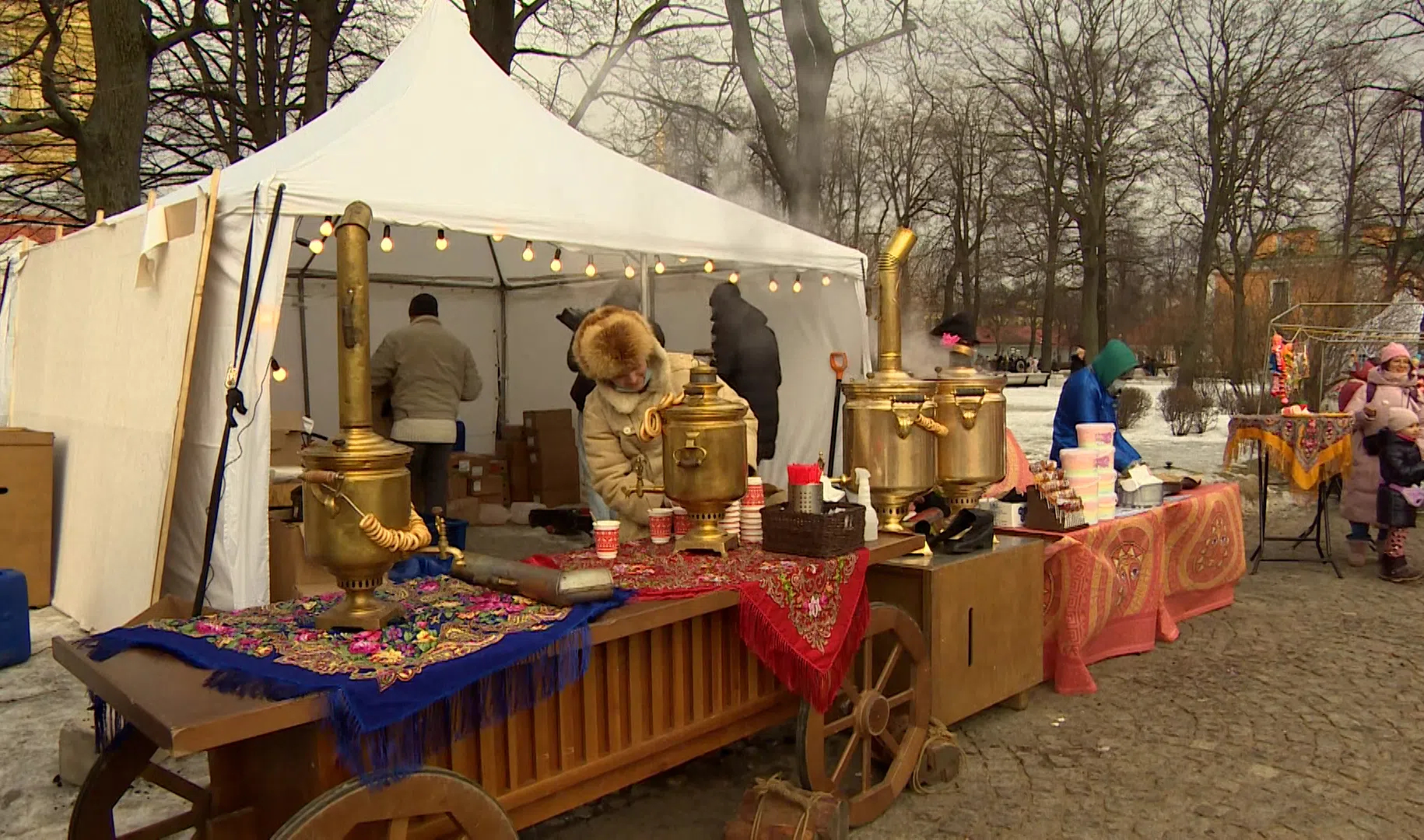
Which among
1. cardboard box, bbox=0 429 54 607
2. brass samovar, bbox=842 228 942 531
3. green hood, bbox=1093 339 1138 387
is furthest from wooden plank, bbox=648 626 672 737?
cardboard box, bbox=0 429 54 607

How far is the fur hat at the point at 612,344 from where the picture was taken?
3369 millimetres

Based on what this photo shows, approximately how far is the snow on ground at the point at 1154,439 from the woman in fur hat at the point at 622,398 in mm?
5907

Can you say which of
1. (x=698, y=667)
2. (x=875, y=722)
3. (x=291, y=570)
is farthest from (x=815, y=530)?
(x=291, y=570)

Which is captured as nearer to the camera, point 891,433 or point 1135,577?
point 891,433

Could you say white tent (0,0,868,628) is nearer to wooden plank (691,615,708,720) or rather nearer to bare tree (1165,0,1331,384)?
wooden plank (691,615,708,720)

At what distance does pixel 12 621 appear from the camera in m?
4.51

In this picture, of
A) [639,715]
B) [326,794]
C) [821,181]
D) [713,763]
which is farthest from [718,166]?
[326,794]

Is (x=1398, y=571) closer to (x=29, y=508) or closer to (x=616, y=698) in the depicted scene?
(x=616, y=698)

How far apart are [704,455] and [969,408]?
1.13 meters

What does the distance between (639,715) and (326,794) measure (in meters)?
0.93

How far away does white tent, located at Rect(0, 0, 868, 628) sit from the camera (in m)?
4.22

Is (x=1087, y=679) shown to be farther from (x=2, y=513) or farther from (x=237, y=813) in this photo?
(x=2, y=513)

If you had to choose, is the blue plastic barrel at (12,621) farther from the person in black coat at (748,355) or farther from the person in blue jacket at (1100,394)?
the person in blue jacket at (1100,394)

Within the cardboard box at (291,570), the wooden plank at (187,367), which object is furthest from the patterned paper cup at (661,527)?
the wooden plank at (187,367)
